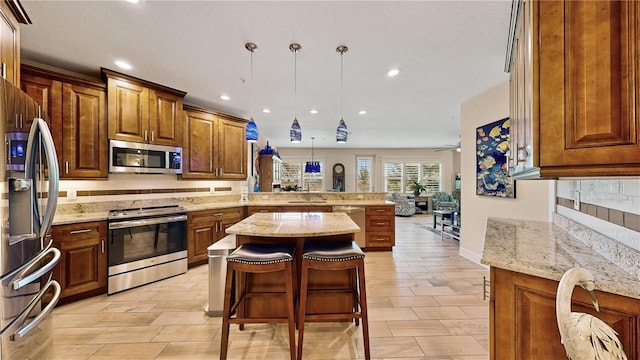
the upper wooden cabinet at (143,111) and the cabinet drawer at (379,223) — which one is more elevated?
the upper wooden cabinet at (143,111)

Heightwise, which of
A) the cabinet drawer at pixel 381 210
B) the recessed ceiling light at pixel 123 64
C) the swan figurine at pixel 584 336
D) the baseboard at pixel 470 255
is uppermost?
the recessed ceiling light at pixel 123 64

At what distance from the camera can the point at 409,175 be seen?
988 centimetres

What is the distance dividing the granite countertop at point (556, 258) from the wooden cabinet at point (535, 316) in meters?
0.04

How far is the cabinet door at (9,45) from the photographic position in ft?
4.74

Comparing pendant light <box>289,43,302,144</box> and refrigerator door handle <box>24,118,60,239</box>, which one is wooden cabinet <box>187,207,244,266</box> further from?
refrigerator door handle <box>24,118,60,239</box>

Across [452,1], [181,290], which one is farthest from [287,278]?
[452,1]

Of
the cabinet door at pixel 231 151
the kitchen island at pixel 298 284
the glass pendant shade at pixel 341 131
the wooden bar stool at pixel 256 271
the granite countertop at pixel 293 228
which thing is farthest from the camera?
the cabinet door at pixel 231 151

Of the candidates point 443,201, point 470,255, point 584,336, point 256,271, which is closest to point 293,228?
point 256,271

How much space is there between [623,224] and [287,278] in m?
1.78

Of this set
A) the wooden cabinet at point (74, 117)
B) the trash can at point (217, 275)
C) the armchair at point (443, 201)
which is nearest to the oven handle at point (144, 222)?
the wooden cabinet at point (74, 117)

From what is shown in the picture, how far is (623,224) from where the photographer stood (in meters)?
1.21

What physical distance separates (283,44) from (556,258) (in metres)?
2.44

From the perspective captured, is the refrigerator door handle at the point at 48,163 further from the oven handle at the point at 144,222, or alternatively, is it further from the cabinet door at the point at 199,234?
the cabinet door at the point at 199,234

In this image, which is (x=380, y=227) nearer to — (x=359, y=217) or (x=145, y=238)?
(x=359, y=217)
